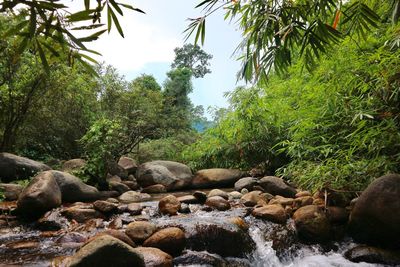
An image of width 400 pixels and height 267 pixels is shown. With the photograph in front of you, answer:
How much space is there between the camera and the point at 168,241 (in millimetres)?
4082

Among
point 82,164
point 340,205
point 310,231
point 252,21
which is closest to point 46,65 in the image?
point 252,21

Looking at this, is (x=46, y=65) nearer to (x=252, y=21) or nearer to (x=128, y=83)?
(x=252, y=21)

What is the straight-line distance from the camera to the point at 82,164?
8.11 metres

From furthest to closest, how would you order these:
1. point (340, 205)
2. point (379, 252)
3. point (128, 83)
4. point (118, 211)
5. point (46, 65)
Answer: point (128, 83) → point (118, 211) → point (340, 205) → point (379, 252) → point (46, 65)

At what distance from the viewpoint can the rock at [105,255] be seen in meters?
3.21

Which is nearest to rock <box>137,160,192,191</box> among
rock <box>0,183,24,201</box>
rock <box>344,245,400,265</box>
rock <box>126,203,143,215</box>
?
rock <box>126,203,143,215</box>

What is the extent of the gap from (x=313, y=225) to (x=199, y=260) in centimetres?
175

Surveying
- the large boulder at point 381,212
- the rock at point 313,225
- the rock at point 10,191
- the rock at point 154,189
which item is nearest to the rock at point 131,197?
the rock at point 154,189

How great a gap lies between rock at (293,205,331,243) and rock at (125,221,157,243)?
205 centimetres

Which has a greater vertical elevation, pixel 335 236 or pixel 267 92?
pixel 267 92

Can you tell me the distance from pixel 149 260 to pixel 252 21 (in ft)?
8.66

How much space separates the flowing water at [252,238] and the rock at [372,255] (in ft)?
0.27

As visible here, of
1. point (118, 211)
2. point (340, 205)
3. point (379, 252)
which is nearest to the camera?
point (379, 252)

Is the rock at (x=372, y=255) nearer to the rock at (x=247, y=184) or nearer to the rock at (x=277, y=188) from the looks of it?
the rock at (x=277, y=188)
